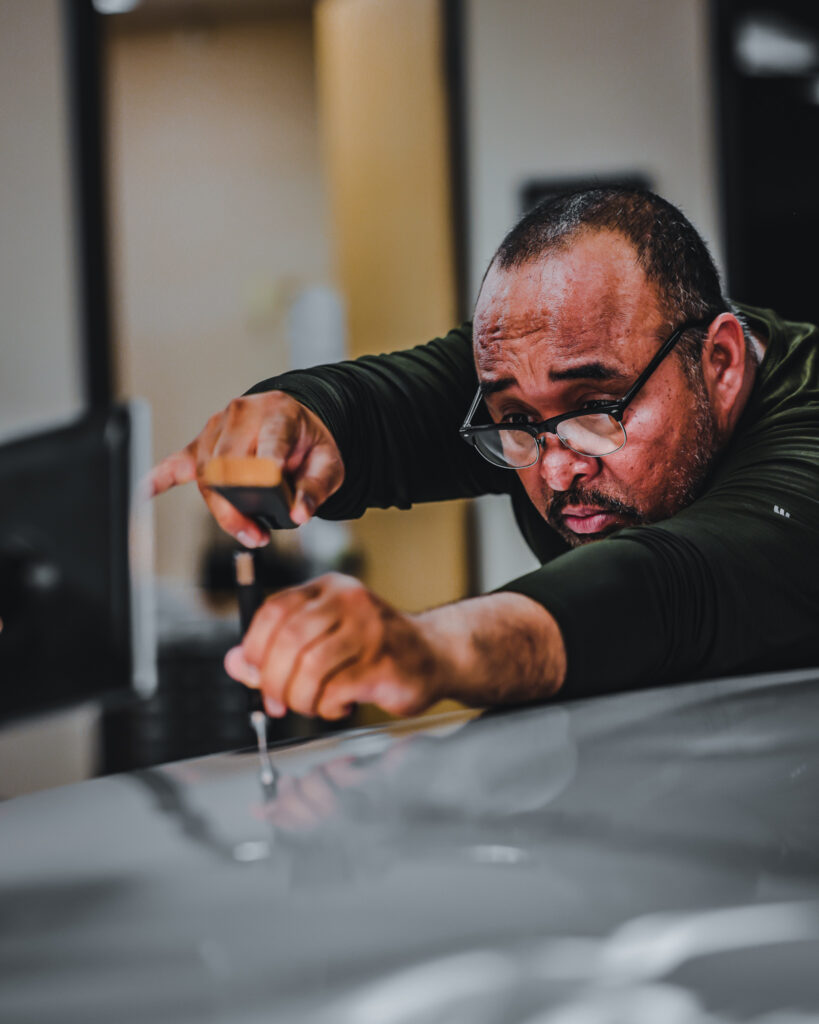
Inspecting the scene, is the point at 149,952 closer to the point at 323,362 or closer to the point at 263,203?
the point at 323,362

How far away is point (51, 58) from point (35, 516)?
328mm

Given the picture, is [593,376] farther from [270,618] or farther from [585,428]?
[270,618]

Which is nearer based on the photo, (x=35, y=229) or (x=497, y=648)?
(x=497, y=648)

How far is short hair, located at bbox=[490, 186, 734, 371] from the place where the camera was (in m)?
0.31

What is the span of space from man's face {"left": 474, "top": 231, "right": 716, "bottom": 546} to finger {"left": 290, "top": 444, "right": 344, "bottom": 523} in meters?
0.06

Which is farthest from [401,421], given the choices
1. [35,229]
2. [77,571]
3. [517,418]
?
[35,229]

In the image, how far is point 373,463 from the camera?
325 mm

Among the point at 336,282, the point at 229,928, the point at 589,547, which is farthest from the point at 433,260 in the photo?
the point at 229,928

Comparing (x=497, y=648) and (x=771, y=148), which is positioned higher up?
(x=771, y=148)

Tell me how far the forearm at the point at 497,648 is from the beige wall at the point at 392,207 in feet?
0.28

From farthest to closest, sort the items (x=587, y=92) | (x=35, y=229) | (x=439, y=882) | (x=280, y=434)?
(x=35, y=229) → (x=587, y=92) → (x=280, y=434) → (x=439, y=882)

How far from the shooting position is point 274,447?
289mm

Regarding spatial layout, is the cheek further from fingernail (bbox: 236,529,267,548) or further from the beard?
fingernail (bbox: 236,529,267,548)

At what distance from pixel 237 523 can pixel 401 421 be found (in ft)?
0.28
